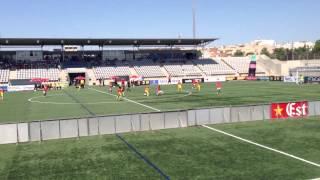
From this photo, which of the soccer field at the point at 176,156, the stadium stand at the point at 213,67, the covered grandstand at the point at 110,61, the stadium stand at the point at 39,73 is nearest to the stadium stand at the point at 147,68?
the covered grandstand at the point at 110,61

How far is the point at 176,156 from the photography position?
55.8 ft

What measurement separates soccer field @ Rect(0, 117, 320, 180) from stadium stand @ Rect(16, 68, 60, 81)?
6584 centimetres

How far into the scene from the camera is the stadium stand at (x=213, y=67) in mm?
94875

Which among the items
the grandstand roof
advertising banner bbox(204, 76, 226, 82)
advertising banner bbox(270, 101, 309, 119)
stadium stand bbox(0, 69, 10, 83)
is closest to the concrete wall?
advertising banner bbox(270, 101, 309, 119)

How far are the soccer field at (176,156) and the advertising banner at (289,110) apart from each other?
8.64ft

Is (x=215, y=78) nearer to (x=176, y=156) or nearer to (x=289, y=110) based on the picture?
(x=289, y=110)

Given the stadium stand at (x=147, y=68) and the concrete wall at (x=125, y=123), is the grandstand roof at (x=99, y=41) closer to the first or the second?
the stadium stand at (x=147, y=68)

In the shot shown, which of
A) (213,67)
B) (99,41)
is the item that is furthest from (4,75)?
(213,67)

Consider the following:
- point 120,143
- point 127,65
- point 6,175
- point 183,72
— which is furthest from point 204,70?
point 6,175

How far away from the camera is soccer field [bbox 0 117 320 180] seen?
14.5 meters

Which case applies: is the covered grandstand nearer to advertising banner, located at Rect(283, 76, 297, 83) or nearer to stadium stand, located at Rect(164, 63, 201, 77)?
stadium stand, located at Rect(164, 63, 201, 77)

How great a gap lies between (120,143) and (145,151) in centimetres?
223

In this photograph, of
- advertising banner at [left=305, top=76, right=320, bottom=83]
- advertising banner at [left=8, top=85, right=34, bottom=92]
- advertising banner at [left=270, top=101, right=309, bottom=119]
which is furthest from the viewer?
advertising banner at [left=8, top=85, right=34, bottom=92]

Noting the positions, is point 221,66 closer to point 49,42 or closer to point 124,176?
point 49,42
